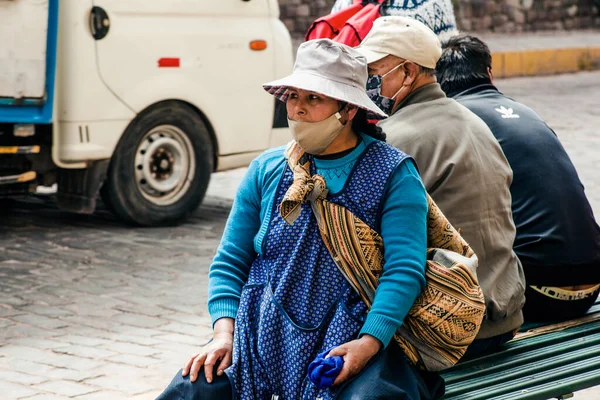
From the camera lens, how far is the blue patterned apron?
10.1 ft

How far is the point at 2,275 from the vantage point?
650cm

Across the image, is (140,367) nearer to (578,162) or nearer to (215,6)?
(215,6)

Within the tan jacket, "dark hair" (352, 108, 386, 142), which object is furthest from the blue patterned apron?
the tan jacket

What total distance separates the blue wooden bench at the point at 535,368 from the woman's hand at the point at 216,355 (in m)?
0.67

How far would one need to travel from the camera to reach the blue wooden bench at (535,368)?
11.3ft

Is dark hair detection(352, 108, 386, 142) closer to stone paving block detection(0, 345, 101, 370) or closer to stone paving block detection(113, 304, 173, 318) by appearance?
stone paving block detection(0, 345, 101, 370)

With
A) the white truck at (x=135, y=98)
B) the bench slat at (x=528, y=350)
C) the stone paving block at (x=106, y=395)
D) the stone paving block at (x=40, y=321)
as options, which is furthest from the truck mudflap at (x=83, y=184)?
the bench slat at (x=528, y=350)

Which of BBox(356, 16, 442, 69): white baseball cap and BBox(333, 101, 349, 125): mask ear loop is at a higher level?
BBox(356, 16, 442, 69): white baseball cap

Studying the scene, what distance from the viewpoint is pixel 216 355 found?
10.2ft

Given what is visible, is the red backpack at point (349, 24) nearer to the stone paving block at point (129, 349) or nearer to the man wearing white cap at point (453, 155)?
the man wearing white cap at point (453, 155)

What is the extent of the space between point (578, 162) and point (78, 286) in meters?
5.45

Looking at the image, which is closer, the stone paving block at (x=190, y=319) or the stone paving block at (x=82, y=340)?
the stone paving block at (x=82, y=340)

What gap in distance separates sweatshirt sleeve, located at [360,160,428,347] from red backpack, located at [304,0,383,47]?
200cm

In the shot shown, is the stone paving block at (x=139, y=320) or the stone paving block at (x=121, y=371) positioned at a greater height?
the stone paving block at (x=121, y=371)
